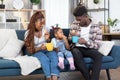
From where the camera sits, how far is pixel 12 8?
6.43m

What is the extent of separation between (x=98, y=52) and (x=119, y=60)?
0.35 m

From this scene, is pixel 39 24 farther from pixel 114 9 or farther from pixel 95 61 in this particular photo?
pixel 114 9

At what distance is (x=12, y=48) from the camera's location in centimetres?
358

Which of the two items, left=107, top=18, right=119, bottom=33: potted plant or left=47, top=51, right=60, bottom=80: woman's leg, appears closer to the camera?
left=47, top=51, right=60, bottom=80: woman's leg

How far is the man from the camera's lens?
337 cm

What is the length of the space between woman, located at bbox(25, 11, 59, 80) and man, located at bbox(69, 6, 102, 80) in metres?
0.32

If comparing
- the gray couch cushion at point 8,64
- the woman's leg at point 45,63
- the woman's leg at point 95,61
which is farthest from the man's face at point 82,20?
the gray couch cushion at point 8,64

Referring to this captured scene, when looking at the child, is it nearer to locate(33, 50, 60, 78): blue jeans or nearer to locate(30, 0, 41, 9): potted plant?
locate(33, 50, 60, 78): blue jeans

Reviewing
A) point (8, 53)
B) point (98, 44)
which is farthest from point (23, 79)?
point (98, 44)

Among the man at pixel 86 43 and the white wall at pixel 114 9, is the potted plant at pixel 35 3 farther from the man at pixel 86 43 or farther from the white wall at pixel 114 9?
the man at pixel 86 43

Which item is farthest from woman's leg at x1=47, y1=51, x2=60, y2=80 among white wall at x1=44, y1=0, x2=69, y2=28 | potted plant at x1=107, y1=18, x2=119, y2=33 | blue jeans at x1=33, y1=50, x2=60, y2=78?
white wall at x1=44, y1=0, x2=69, y2=28

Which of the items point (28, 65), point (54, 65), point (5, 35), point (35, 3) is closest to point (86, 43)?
point (54, 65)

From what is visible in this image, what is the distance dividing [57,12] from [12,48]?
282cm

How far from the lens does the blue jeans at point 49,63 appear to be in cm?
324
